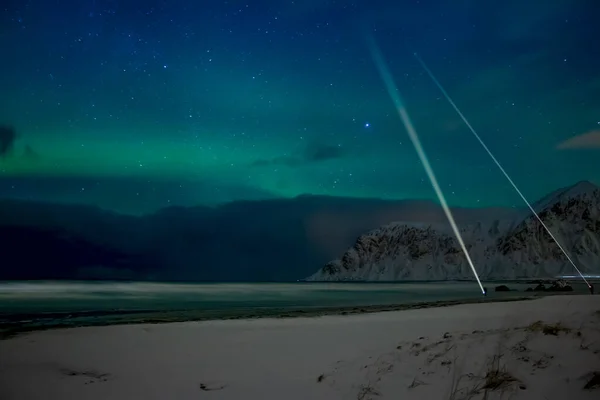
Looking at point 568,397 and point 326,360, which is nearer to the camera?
point 568,397

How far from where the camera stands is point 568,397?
7.34m

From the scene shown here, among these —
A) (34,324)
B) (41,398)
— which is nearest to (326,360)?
(41,398)

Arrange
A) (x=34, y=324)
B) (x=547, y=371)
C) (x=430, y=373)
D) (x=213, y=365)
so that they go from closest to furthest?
(x=547, y=371) < (x=430, y=373) < (x=213, y=365) < (x=34, y=324)

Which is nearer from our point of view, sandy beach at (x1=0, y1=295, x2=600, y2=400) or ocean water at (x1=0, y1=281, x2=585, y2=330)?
sandy beach at (x1=0, y1=295, x2=600, y2=400)

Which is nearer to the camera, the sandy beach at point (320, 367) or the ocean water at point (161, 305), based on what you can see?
the sandy beach at point (320, 367)

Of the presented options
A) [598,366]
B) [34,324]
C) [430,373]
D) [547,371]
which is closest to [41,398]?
[430,373]

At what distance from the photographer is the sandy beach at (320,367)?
27.1 ft

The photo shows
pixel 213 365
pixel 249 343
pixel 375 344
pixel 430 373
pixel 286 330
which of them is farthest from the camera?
pixel 286 330

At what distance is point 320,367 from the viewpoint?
11195 mm

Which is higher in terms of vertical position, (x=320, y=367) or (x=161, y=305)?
(x=320, y=367)

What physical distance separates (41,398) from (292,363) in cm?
561

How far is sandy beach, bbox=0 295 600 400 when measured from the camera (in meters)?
8.25

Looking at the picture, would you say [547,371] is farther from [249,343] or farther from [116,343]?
[116,343]

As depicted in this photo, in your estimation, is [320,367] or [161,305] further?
[161,305]
